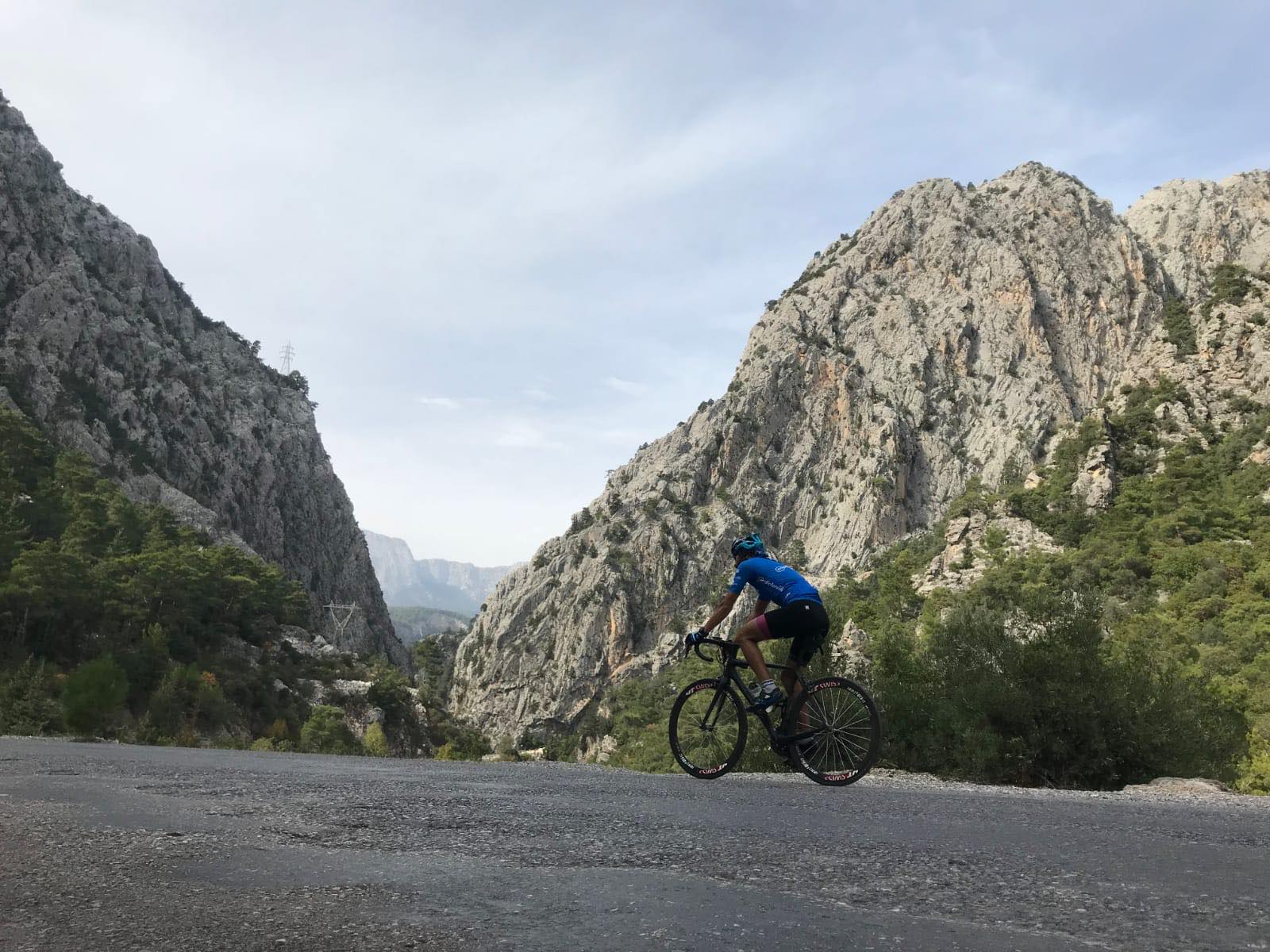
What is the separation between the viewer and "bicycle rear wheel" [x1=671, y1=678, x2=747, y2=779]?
11.2m

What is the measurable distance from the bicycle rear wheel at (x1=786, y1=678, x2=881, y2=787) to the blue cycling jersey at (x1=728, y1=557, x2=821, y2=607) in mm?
1035

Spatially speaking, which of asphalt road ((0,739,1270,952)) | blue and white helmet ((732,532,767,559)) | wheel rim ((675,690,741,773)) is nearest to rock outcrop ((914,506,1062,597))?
wheel rim ((675,690,741,773))

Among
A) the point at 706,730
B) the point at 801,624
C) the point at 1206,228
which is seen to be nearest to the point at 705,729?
the point at 706,730

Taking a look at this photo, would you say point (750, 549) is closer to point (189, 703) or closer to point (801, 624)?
point (801, 624)

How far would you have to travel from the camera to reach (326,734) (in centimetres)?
5466

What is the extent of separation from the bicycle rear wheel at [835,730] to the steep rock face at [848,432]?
115 m

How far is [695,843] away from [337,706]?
221ft

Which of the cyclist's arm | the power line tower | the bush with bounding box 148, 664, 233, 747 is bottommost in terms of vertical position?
the bush with bounding box 148, 664, 233, 747

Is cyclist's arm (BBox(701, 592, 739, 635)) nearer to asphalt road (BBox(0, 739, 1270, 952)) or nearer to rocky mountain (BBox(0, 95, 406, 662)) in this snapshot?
asphalt road (BBox(0, 739, 1270, 952))

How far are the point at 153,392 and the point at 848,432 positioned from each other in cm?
9854

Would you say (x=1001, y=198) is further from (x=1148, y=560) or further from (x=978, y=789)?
(x=978, y=789)

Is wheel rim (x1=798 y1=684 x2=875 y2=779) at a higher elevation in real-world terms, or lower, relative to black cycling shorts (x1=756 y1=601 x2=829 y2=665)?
lower

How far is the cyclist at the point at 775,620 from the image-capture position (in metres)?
10.1

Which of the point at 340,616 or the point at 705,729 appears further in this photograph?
the point at 340,616
